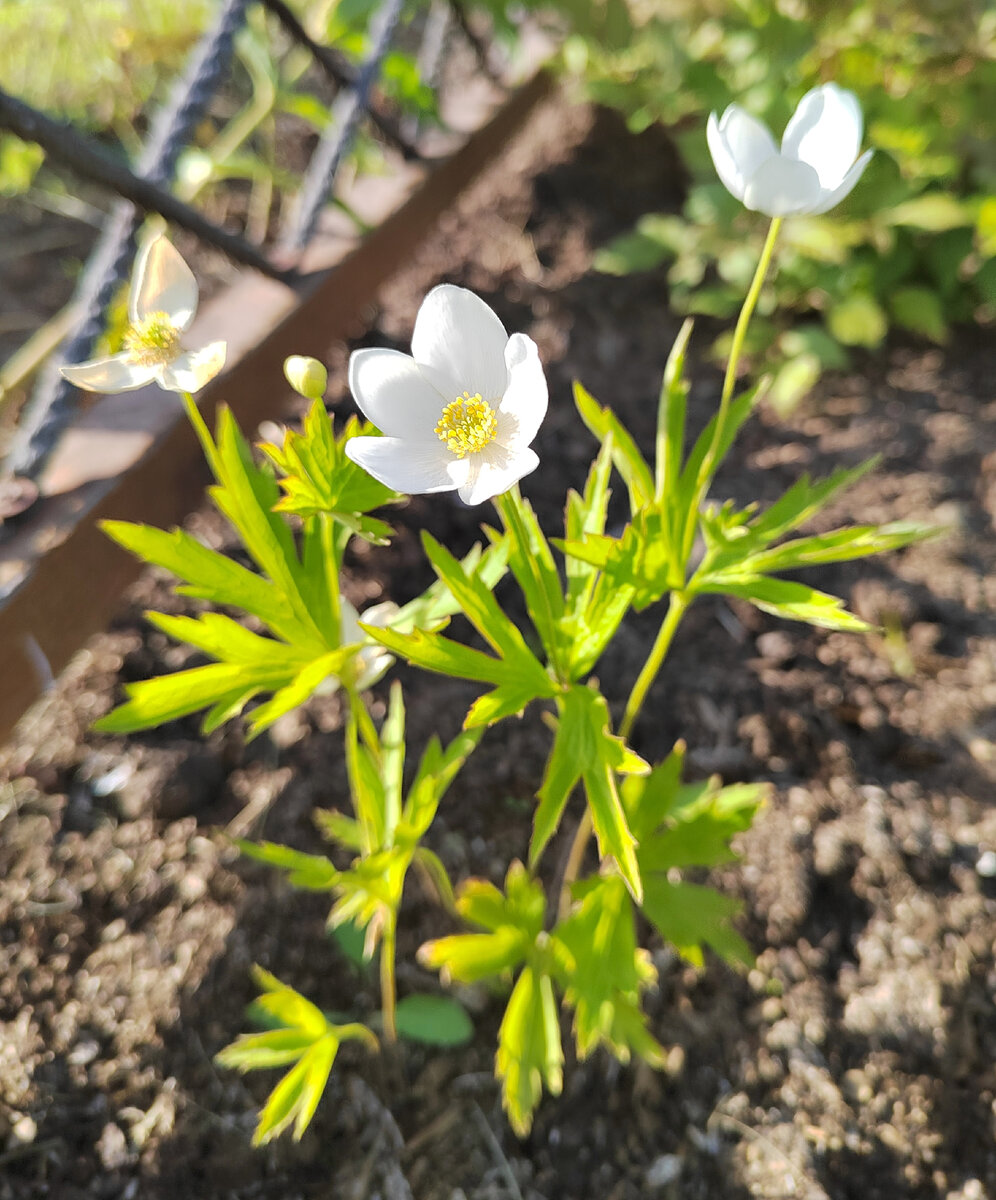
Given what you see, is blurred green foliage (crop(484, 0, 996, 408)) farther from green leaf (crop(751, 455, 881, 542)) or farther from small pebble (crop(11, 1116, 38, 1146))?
small pebble (crop(11, 1116, 38, 1146))

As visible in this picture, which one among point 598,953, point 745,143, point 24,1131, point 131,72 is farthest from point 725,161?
point 131,72

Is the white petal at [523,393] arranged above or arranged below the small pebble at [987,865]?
above

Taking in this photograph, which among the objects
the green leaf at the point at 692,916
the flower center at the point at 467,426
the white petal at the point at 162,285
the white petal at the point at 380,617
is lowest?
the green leaf at the point at 692,916

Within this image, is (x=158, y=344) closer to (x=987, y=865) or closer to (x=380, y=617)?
(x=380, y=617)

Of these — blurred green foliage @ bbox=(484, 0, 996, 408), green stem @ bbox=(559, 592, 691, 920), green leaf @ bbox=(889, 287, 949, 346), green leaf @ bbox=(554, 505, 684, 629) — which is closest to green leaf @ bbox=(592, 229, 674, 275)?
blurred green foliage @ bbox=(484, 0, 996, 408)

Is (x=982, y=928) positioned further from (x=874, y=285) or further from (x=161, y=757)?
(x=874, y=285)

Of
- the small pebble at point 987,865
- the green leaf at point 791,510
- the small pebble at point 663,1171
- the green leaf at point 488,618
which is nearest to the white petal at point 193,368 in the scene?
the green leaf at point 488,618

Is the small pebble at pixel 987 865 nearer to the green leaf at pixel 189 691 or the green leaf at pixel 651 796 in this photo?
the green leaf at pixel 651 796

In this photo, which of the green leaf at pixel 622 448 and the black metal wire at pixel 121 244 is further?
the black metal wire at pixel 121 244
